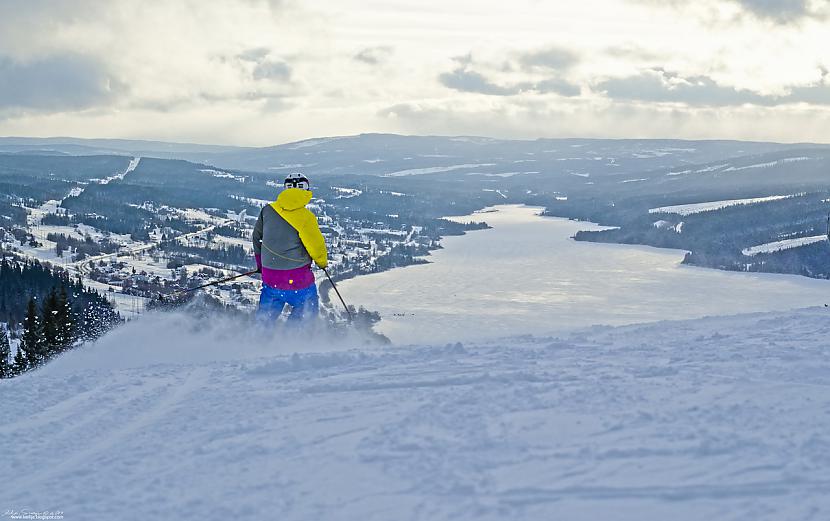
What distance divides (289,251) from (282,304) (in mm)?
797

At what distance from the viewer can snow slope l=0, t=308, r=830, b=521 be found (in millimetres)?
4168

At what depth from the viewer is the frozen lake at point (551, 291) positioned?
72500 millimetres

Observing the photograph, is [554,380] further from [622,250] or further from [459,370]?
[622,250]

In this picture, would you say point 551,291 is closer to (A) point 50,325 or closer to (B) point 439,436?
(A) point 50,325

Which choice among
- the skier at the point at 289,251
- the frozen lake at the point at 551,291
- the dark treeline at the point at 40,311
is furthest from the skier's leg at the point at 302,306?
the frozen lake at the point at 551,291

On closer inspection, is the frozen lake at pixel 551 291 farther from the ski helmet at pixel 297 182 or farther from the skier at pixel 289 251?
the ski helmet at pixel 297 182

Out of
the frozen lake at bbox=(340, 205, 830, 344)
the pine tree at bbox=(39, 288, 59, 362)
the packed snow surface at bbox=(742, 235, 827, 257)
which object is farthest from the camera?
the packed snow surface at bbox=(742, 235, 827, 257)

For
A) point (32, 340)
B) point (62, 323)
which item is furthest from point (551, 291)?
point (32, 340)

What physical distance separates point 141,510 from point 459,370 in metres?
3.46

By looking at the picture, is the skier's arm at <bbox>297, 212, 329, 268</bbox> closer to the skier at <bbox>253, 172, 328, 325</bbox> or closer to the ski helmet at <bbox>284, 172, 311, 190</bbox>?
the skier at <bbox>253, 172, 328, 325</bbox>

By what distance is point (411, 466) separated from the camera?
182 inches

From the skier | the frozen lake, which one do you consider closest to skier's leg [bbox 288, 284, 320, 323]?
the skier

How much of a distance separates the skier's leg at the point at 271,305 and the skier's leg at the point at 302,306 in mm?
165

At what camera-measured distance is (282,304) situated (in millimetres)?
10570
